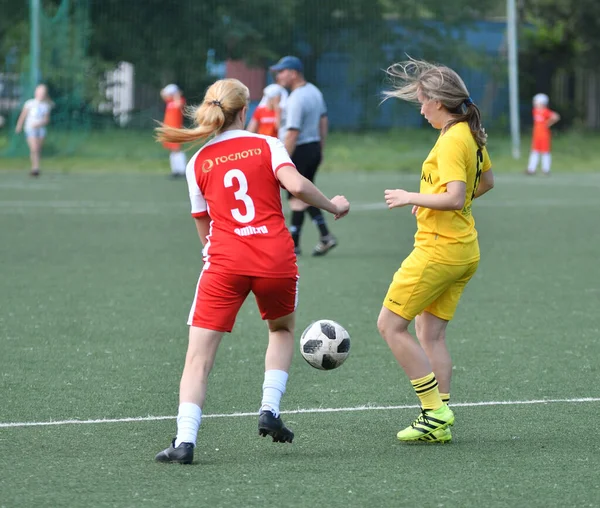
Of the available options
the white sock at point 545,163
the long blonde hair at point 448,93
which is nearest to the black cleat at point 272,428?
the long blonde hair at point 448,93

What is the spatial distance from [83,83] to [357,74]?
29.4 ft

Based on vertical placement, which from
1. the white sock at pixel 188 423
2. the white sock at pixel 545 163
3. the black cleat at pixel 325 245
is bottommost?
the white sock at pixel 545 163

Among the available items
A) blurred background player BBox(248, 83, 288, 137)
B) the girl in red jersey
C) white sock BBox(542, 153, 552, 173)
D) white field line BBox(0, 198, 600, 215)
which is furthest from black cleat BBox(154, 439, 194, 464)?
white sock BBox(542, 153, 552, 173)

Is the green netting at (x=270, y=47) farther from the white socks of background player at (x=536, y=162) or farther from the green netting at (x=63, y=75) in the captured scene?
the white socks of background player at (x=536, y=162)

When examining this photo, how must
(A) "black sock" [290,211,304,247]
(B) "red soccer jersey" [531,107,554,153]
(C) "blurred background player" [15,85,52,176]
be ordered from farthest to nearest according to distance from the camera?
1. (B) "red soccer jersey" [531,107,554,153]
2. (C) "blurred background player" [15,85,52,176]
3. (A) "black sock" [290,211,304,247]

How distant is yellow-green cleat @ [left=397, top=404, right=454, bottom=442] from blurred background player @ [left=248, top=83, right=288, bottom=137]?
1085 cm

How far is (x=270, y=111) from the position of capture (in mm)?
20188

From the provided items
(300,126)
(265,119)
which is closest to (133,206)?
(265,119)

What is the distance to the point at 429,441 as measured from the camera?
5.77 m

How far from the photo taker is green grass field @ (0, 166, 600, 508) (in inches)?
195

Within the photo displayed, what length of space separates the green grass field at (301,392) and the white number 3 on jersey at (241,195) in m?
1.06

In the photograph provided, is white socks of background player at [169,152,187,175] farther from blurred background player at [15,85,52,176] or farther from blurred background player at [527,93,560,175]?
blurred background player at [527,93,560,175]

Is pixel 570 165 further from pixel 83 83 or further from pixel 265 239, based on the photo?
pixel 265 239

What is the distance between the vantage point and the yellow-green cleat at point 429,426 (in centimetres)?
574
